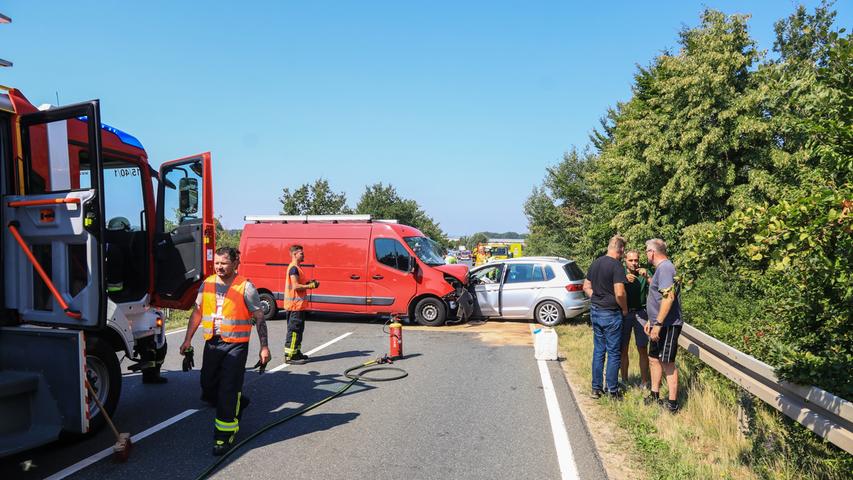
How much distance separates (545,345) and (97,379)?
20.8ft

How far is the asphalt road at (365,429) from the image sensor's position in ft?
14.6

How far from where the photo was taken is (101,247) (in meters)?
4.33

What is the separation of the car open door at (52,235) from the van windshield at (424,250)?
8984 mm

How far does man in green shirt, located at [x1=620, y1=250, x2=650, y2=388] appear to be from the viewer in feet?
22.4

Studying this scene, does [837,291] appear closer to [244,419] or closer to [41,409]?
[244,419]

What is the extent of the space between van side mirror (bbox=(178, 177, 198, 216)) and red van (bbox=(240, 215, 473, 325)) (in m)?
6.86

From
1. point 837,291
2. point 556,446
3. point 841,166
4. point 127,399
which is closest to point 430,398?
point 556,446

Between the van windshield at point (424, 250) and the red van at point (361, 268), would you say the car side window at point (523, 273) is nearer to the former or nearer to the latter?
the red van at point (361, 268)

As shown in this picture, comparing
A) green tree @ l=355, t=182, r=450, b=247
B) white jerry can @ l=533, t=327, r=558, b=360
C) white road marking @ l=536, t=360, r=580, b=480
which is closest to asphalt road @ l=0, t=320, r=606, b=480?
white road marking @ l=536, t=360, r=580, b=480

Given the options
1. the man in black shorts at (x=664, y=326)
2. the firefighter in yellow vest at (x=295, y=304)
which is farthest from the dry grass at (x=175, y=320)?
the man in black shorts at (x=664, y=326)

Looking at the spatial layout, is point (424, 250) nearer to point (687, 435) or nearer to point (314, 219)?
point (314, 219)

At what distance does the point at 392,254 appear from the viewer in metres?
13.2

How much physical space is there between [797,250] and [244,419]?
16.8 feet

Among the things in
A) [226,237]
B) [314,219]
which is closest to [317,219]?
[314,219]
